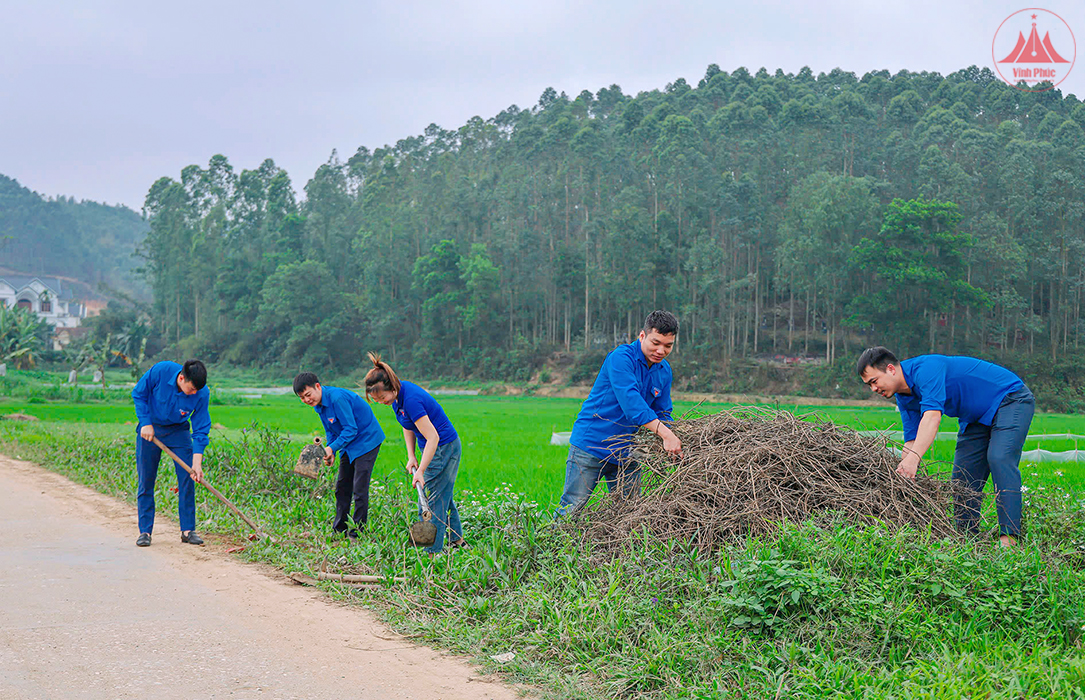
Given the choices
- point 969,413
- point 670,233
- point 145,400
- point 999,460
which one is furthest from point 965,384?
point 670,233

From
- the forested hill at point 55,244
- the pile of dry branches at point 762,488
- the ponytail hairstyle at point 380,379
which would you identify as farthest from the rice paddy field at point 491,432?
the forested hill at point 55,244

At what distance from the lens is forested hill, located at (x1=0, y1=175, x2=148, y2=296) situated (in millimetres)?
119750

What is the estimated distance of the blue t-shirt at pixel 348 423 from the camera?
7.38 metres

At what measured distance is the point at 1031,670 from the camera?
3.71m

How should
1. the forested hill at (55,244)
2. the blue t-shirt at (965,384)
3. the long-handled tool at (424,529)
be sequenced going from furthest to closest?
the forested hill at (55,244) → the long-handled tool at (424,529) → the blue t-shirt at (965,384)

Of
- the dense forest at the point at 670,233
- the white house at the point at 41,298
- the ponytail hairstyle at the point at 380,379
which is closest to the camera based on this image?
the ponytail hairstyle at the point at 380,379

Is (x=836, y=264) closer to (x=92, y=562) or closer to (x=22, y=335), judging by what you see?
(x=92, y=562)

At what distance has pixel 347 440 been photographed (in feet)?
24.2

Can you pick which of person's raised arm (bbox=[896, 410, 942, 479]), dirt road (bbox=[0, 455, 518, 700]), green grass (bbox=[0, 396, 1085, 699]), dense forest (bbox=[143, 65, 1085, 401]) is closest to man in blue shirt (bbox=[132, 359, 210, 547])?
dirt road (bbox=[0, 455, 518, 700])

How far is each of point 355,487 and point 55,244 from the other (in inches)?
5338

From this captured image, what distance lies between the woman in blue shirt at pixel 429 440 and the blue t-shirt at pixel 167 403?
235 cm

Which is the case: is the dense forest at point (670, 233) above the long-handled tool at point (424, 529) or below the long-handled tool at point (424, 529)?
above

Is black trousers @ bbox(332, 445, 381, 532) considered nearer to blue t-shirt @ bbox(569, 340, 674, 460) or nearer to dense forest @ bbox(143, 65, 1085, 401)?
blue t-shirt @ bbox(569, 340, 674, 460)

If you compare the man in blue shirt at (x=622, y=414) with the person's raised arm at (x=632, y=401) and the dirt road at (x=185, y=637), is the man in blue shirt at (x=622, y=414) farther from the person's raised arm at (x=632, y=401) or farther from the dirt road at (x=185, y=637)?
the dirt road at (x=185, y=637)
